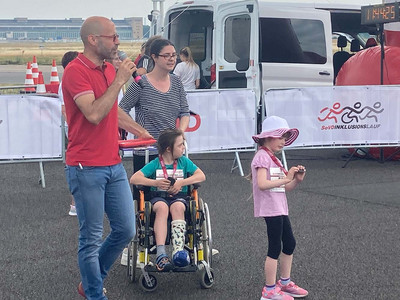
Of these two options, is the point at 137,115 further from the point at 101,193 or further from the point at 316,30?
the point at 316,30

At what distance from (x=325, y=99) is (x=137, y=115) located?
573 cm

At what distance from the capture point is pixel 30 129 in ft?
A: 35.8

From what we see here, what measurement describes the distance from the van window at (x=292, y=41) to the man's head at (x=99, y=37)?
9.00 metres

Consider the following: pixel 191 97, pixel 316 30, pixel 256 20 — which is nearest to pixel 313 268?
pixel 191 97

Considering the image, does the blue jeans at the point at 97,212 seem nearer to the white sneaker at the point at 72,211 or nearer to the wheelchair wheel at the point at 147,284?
the wheelchair wheel at the point at 147,284

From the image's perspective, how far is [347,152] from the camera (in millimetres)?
13617

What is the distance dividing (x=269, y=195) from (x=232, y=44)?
8.53 metres

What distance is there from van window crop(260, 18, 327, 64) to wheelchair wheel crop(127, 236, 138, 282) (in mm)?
8252

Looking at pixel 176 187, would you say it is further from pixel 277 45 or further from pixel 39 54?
pixel 39 54

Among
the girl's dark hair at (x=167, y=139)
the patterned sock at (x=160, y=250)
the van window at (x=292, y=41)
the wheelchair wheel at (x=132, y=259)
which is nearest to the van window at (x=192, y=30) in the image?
the van window at (x=292, y=41)

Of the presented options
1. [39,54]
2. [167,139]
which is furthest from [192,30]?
[39,54]

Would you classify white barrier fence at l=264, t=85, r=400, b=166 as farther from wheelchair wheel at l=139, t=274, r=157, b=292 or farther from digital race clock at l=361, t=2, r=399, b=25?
wheelchair wheel at l=139, t=274, r=157, b=292

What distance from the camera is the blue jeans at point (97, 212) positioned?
5066mm

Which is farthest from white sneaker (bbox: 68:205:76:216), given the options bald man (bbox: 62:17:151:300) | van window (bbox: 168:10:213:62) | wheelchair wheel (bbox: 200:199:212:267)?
van window (bbox: 168:10:213:62)
